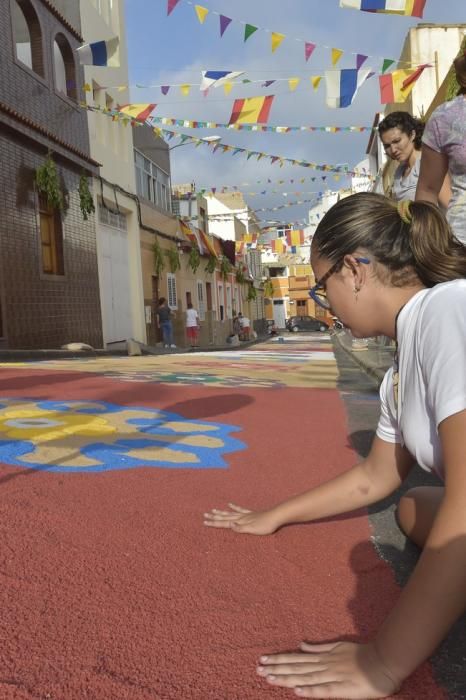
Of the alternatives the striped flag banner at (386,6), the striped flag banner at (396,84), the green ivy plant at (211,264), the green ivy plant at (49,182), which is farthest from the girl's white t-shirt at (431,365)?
the green ivy plant at (211,264)

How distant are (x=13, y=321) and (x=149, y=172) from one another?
10.8 metres

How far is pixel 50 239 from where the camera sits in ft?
36.5

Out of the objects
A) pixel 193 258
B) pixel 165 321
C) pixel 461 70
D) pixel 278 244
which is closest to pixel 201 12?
pixel 461 70

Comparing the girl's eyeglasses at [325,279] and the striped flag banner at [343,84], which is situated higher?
the striped flag banner at [343,84]

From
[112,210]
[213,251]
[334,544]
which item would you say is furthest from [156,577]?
[213,251]

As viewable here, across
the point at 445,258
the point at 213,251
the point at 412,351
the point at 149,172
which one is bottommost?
the point at 412,351

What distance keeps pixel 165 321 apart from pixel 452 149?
48.8 feet

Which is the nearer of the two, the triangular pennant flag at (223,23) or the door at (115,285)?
the triangular pennant flag at (223,23)

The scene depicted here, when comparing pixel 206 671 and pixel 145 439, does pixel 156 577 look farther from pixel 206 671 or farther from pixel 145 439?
pixel 145 439

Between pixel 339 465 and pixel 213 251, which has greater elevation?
pixel 213 251

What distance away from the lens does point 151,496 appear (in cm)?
224

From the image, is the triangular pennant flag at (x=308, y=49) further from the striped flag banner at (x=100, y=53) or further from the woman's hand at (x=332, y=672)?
the woman's hand at (x=332, y=672)

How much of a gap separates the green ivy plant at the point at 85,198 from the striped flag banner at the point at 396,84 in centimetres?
608

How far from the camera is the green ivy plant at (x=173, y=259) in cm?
1903
